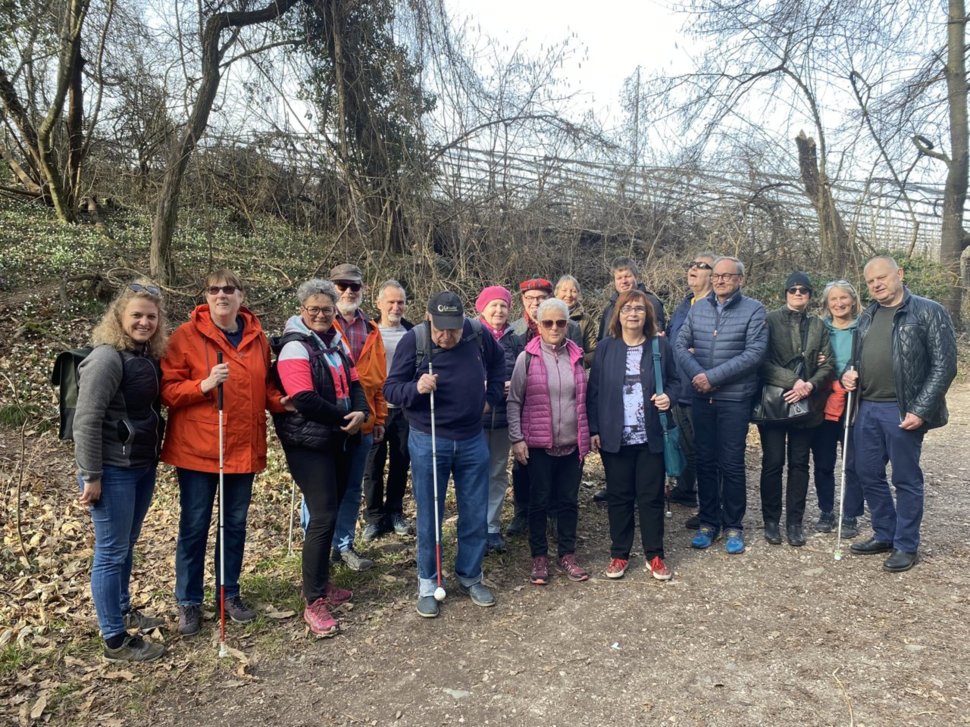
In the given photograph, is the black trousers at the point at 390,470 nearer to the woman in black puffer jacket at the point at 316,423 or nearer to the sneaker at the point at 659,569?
the woman in black puffer jacket at the point at 316,423

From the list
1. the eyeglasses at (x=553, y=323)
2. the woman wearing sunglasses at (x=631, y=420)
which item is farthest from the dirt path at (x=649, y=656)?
the eyeglasses at (x=553, y=323)

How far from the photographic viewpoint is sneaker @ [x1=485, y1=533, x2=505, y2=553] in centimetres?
505

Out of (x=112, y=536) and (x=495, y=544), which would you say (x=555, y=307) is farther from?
(x=112, y=536)

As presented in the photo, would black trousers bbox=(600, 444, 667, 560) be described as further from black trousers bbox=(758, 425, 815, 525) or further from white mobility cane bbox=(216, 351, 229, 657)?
white mobility cane bbox=(216, 351, 229, 657)

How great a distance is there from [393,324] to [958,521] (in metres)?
4.97

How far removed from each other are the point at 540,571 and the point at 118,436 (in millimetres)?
2734

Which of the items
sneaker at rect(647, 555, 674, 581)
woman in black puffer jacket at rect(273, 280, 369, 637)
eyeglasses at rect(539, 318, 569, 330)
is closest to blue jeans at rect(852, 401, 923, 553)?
sneaker at rect(647, 555, 674, 581)

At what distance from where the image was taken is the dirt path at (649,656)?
317 centimetres

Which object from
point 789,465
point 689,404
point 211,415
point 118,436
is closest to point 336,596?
point 211,415

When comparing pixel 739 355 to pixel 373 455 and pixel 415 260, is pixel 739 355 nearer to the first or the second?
pixel 373 455

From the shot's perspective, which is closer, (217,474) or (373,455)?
(217,474)

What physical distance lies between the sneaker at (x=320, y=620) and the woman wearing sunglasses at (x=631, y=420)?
190cm

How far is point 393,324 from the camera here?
5266 mm

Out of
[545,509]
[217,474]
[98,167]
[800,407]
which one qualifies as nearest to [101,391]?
[217,474]
